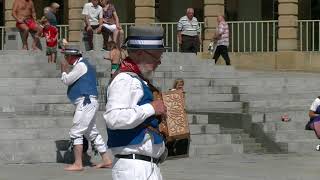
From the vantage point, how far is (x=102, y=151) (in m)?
12.0

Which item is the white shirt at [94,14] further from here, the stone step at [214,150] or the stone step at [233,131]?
the stone step at [214,150]

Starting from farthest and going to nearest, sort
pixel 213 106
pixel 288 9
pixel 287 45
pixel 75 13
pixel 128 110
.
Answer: pixel 75 13, pixel 288 9, pixel 287 45, pixel 213 106, pixel 128 110

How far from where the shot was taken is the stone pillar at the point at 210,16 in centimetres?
3000

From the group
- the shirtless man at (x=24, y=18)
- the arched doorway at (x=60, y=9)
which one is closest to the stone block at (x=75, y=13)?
the arched doorway at (x=60, y=9)

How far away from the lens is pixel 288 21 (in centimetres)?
2934

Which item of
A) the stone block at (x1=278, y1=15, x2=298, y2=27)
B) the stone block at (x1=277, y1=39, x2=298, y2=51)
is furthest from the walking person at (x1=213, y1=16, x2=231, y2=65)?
the stone block at (x1=278, y1=15, x2=298, y2=27)

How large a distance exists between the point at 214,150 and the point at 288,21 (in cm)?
1541

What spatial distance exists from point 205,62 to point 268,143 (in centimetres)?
700

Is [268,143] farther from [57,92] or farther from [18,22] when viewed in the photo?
[18,22]

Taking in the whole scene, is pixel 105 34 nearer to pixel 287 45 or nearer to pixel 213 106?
pixel 213 106

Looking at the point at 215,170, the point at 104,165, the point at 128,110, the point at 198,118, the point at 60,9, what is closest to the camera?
the point at 128,110

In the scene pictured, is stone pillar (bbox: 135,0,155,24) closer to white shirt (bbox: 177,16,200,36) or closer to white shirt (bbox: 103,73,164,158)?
white shirt (bbox: 177,16,200,36)

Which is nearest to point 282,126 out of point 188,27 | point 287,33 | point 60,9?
point 188,27

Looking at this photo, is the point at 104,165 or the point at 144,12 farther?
the point at 144,12
